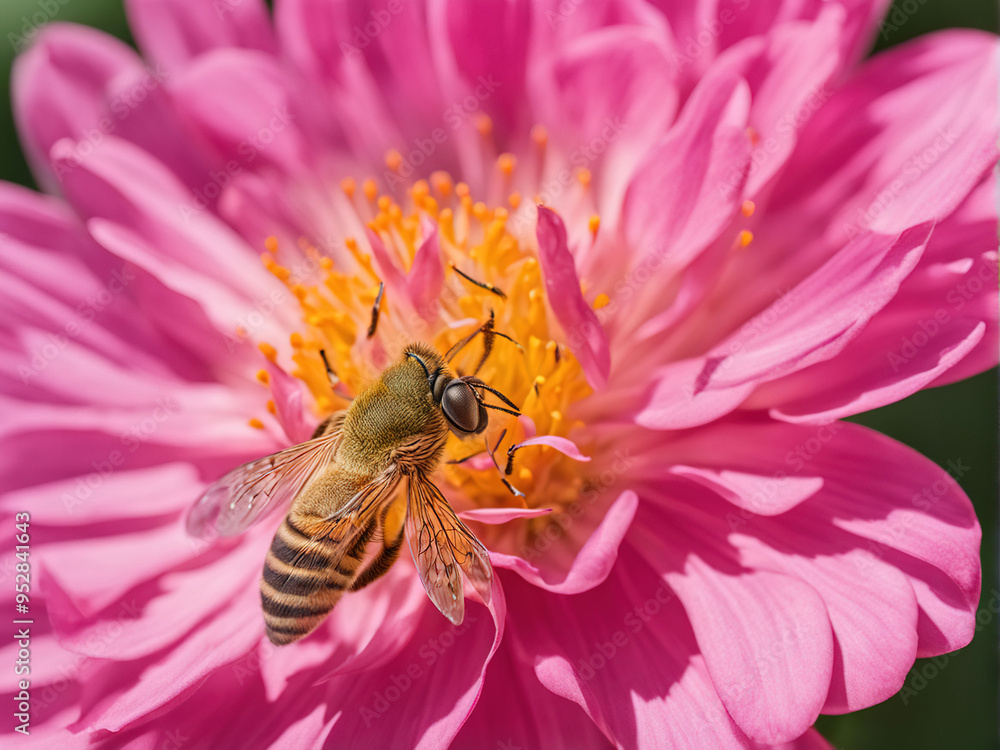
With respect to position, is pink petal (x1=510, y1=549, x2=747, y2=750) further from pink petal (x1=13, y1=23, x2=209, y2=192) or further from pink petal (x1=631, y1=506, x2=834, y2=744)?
pink petal (x1=13, y1=23, x2=209, y2=192)

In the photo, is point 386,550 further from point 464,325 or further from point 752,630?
point 752,630

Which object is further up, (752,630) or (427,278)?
(427,278)

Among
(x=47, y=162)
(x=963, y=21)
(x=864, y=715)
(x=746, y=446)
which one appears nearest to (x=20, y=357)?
(x=47, y=162)

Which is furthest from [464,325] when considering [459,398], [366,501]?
[366,501]

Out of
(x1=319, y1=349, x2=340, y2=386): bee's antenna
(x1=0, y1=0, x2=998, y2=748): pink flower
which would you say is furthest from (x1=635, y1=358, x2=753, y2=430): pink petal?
(x1=319, y1=349, x2=340, y2=386): bee's antenna

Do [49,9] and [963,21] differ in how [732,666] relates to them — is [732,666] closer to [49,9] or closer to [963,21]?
[963,21]

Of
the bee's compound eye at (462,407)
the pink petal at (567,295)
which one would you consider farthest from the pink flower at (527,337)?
the bee's compound eye at (462,407)
